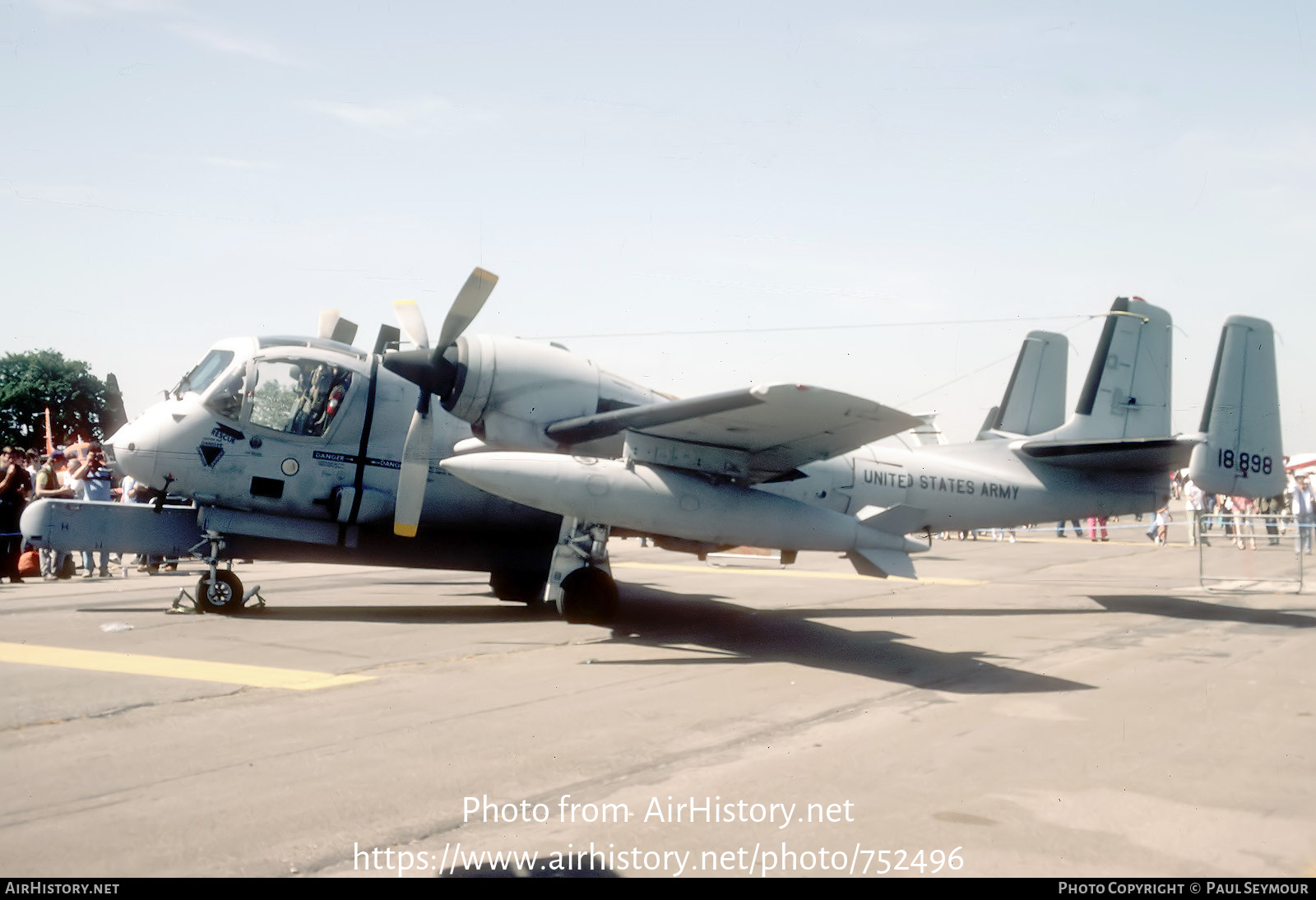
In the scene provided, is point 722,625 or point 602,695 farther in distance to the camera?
point 722,625

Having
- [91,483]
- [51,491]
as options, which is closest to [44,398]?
[91,483]

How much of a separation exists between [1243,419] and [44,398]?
251 ft

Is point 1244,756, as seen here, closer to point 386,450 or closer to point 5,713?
point 5,713

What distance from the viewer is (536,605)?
44.3 feet

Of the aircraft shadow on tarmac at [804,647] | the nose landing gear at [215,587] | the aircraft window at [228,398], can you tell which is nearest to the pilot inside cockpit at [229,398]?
the aircraft window at [228,398]

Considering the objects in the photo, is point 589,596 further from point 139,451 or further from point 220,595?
point 139,451

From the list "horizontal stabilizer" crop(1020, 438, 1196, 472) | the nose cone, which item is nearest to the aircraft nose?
the nose cone

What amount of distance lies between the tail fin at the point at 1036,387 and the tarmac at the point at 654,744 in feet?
31.5

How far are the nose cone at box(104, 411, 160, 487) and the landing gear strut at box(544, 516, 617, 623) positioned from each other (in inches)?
184

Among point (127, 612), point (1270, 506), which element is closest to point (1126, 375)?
point (127, 612)

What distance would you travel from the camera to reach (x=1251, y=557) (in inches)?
911

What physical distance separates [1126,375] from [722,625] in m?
7.59

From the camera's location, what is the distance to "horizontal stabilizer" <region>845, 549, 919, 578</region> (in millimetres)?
10414

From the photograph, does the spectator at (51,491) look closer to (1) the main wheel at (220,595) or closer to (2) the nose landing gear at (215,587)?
(2) the nose landing gear at (215,587)
